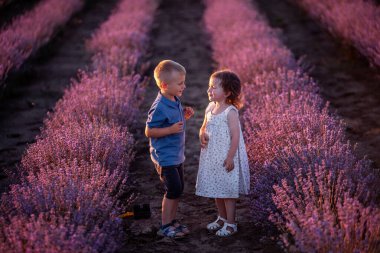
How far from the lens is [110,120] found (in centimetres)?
529

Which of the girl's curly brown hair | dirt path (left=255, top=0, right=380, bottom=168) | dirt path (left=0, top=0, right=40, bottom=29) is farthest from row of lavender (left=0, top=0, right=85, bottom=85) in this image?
dirt path (left=255, top=0, right=380, bottom=168)

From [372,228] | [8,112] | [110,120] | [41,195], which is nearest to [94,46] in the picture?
[8,112]

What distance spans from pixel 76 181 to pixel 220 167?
103 centimetres

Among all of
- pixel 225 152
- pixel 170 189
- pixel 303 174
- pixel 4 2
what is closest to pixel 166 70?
pixel 225 152

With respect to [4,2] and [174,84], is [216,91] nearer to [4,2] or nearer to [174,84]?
[174,84]

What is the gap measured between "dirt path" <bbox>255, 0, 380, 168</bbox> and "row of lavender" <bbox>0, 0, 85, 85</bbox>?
4.35 meters

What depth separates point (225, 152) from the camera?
379 cm

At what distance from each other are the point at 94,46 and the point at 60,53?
109 centimetres

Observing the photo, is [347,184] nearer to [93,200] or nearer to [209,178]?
[209,178]

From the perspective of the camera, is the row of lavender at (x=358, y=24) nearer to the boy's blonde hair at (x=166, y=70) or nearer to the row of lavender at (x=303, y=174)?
the row of lavender at (x=303, y=174)

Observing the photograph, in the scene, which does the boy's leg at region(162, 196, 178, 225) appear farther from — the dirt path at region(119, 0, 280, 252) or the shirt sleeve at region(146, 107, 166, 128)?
the shirt sleeve at region(146, 107, 166, 128)

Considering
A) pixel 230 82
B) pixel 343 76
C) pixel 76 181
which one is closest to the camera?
pixel 76 181

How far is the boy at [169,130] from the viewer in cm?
368

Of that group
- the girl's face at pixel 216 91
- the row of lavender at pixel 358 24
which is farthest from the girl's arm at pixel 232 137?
the row of lavender at pixel 358 24
